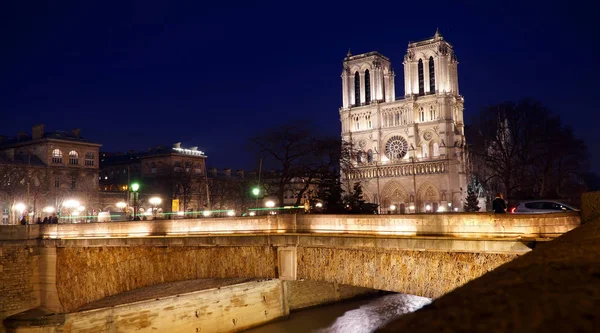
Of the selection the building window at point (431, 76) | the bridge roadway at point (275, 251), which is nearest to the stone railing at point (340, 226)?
the bridge roadway at point (275, 251)

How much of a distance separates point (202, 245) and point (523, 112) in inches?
1600

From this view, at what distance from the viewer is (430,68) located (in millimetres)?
113938

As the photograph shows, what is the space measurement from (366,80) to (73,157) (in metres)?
60.0

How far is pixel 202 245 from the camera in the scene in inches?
916

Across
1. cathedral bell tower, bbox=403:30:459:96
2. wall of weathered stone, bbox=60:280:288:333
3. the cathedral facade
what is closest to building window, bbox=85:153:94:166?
the cathedral facade

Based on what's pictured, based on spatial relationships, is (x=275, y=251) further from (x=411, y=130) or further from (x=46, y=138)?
(x=411, y=130)

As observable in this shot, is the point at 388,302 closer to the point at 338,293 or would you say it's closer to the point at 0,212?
the point at 338,293

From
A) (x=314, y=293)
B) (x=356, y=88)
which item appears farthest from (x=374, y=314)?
(x=356, y=88)

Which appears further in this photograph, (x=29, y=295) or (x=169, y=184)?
(x=169, y=184)

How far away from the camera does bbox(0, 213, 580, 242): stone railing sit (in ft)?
49.7

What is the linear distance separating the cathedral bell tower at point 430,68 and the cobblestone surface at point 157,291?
84767 millimetres

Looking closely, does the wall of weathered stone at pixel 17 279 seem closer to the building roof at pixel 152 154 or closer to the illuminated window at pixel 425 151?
the building roof at pixel 152 154

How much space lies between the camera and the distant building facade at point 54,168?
75438 millimetres

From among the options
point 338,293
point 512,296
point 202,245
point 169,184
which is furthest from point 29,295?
point 169,184
